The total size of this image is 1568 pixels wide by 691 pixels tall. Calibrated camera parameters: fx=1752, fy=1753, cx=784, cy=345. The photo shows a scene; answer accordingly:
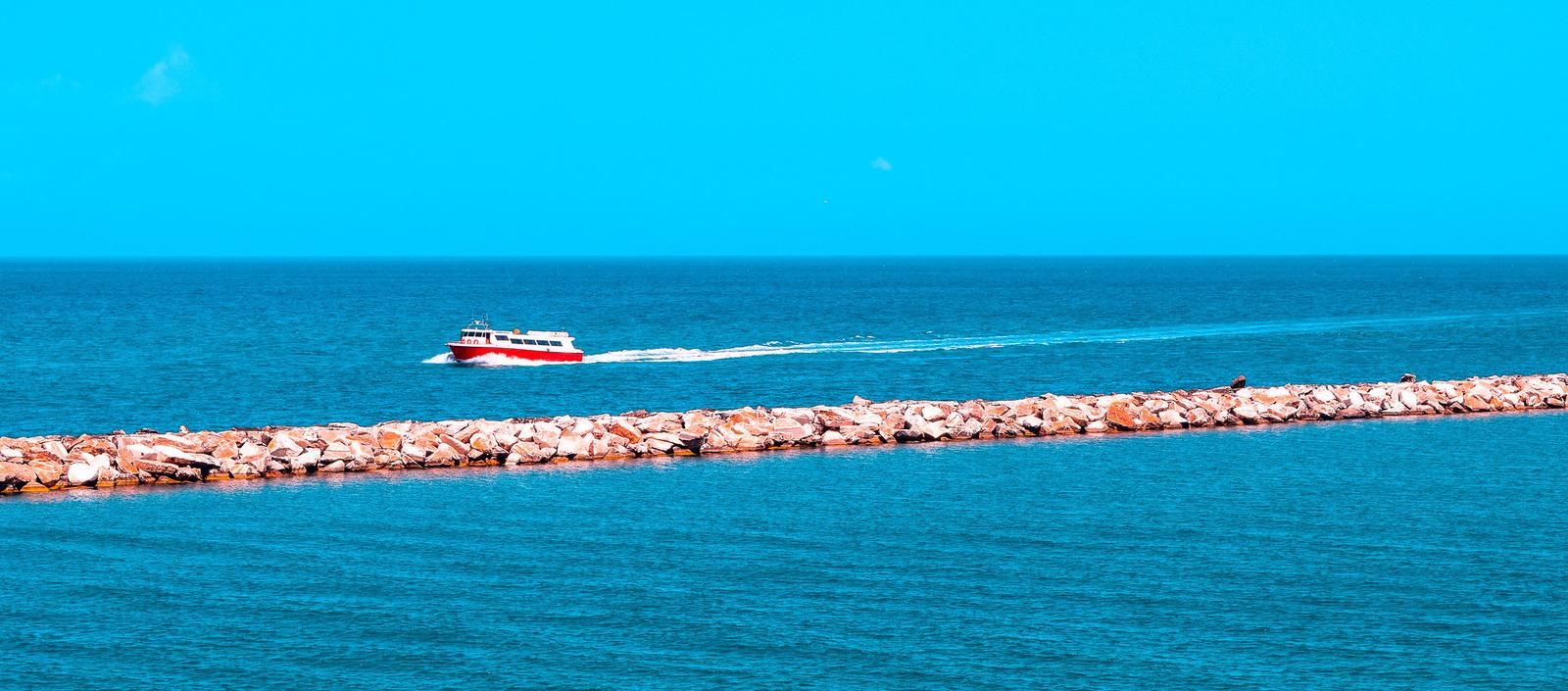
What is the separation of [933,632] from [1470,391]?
32804mm

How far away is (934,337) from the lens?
97.7 m

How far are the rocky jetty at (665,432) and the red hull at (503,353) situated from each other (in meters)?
35.4

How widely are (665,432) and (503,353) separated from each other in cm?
3790

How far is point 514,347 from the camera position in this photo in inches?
3027

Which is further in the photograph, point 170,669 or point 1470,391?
point 1470,391

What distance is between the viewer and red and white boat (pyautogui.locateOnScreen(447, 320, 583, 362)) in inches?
3019

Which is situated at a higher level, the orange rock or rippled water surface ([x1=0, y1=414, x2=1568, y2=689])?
the orange rock

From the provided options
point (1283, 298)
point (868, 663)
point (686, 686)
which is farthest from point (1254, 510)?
point (1283, 298)

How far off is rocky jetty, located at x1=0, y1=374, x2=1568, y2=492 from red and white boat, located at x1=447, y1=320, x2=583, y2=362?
116 ft

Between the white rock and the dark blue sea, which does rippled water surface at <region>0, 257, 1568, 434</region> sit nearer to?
the dark blue sea

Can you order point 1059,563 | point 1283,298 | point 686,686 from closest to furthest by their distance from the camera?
point 686,686
point 1059,563
point 1283,298

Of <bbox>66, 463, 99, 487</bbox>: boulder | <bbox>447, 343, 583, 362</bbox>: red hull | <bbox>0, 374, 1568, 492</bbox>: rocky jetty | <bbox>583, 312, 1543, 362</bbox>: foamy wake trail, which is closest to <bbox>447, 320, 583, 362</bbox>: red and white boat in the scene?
<bbox>447, 343, 583, 362</bbox>: red hull

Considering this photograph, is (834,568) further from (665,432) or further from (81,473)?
(81,473)

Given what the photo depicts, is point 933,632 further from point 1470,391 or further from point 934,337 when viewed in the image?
point 934,337
